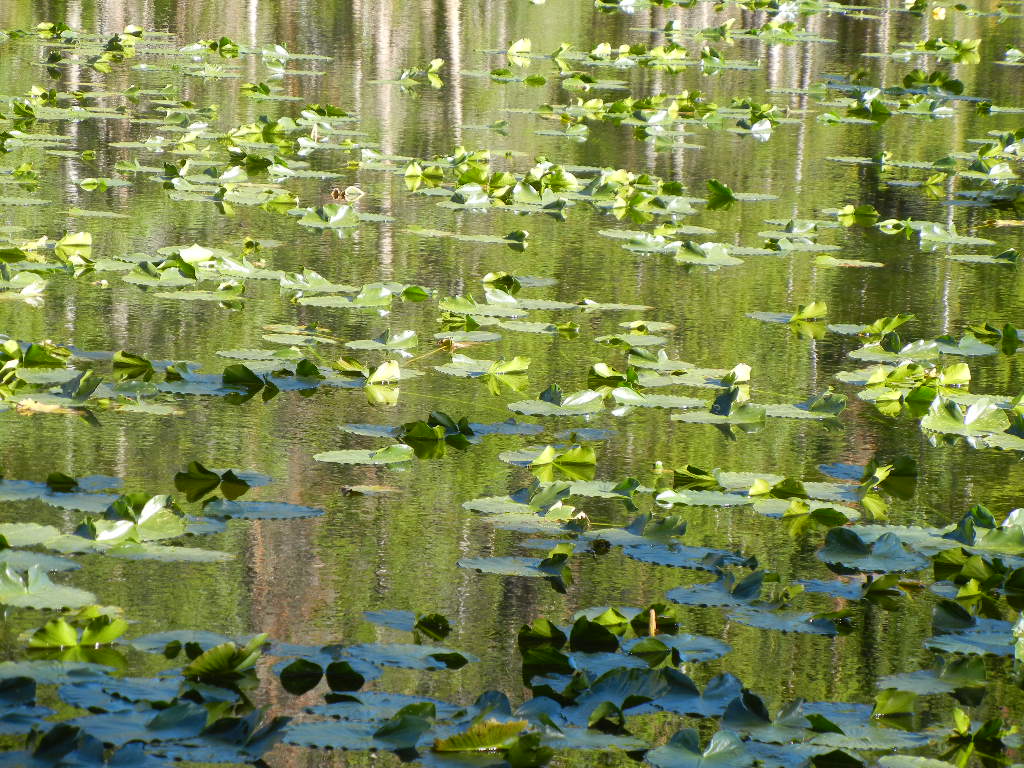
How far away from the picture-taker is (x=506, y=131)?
7527mm

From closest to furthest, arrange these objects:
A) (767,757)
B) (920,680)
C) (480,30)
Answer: (767,757) → (920,680) → (480,30)

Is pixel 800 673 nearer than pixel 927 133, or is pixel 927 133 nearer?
pixel 800 673

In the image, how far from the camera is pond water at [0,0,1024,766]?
7.91ft

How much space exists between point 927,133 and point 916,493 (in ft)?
18.3

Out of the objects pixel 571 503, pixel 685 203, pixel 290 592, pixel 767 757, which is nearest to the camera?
pixel 767 757

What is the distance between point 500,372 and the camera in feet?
12.4

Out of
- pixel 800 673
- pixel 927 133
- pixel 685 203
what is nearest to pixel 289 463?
pixel 800 673

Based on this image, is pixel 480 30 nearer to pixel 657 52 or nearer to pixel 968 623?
pixel 657 52

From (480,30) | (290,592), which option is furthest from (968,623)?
(480,30)

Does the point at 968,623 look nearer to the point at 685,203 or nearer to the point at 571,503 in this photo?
the point at 571,503

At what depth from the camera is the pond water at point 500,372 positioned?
2412mm

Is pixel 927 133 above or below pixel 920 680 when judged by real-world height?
above

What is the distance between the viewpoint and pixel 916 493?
316 cm

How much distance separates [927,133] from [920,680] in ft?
21.2
